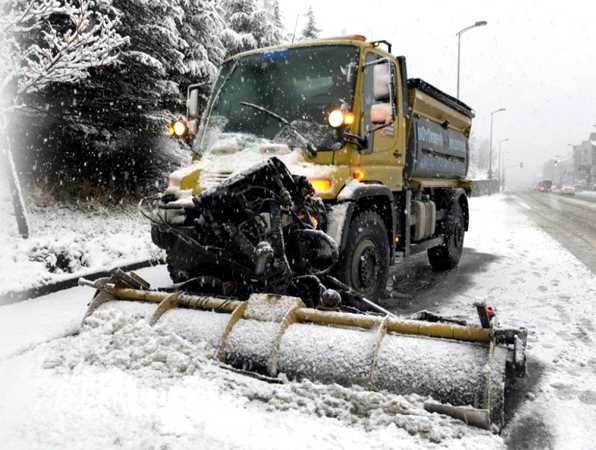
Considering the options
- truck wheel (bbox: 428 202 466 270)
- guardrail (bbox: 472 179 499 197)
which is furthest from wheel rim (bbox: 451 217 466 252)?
guardrail (bbox: 472 179 499 197)

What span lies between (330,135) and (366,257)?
4.05ft

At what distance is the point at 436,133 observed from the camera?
7.64 m

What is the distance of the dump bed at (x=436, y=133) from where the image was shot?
659 cm

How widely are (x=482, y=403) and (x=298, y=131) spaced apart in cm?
302

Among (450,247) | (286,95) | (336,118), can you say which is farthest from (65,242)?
(450,247)

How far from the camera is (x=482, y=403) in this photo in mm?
2820

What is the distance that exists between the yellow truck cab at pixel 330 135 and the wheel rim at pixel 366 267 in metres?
0.01

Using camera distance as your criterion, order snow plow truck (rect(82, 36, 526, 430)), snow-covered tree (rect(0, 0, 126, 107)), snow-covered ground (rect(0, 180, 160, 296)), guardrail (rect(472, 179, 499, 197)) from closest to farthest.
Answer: snow plow truck (rect(82, 36, 526, 430)), snow-covered ground (rect(0, 180, 160, 296)), snow-covered tree (rect(0, 0, 126, 107)), guardrail (rect(472, 179, 499, 197))

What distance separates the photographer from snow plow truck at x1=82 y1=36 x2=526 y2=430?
3.08m

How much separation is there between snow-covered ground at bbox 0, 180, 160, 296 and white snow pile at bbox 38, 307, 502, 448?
10.4 ft

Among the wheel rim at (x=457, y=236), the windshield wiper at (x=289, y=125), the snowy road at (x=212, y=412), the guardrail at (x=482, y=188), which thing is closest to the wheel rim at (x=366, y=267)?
the windshield wiper at (x=289, y=125)

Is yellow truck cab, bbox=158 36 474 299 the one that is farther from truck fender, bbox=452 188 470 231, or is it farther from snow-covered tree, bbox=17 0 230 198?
snow-covered tree, bbox=17 0 230 198

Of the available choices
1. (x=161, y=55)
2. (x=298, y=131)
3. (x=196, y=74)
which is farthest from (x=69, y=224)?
(x=298, y=131)

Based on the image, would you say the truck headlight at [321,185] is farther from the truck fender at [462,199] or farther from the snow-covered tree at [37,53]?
the snow-covered tree at [37,53]
